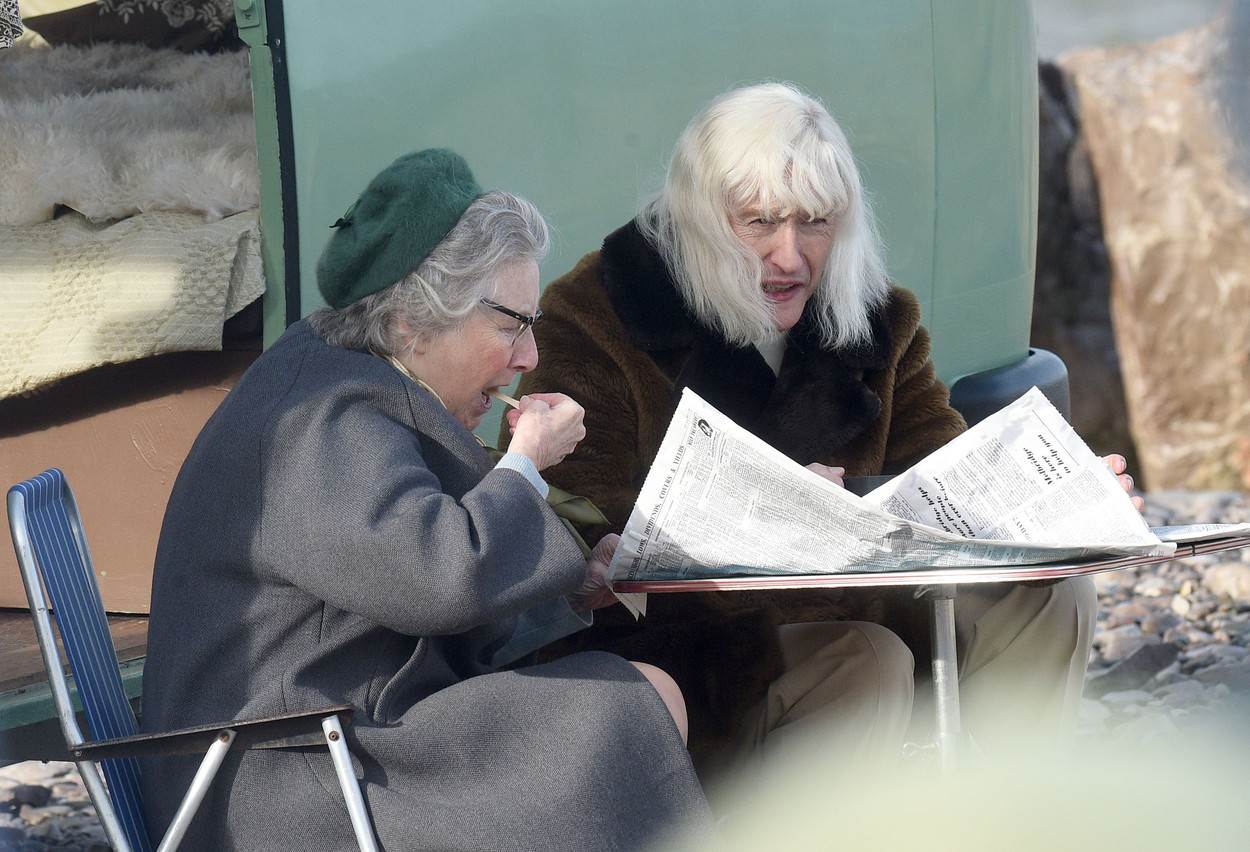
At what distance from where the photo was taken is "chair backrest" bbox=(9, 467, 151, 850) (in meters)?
2.05

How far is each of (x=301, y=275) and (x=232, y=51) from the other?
1517 millimetres

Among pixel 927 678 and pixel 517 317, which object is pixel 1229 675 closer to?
pixel 927 678

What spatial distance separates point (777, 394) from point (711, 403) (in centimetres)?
13

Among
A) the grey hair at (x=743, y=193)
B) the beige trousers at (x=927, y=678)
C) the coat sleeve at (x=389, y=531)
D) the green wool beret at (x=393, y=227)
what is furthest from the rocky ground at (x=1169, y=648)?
the green wool beret at (x=393, y=227)

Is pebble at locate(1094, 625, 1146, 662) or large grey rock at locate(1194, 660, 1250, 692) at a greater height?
large grey rock at locate(1194, 660, 1250, 692)

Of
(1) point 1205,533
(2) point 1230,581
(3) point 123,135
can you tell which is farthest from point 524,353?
(2) point 1230,581

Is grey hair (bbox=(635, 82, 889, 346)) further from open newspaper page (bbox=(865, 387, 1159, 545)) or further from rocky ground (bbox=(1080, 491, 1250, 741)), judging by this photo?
rocky ground (bbox=(1080, 491, 1250, 741))

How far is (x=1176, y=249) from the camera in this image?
808 cm

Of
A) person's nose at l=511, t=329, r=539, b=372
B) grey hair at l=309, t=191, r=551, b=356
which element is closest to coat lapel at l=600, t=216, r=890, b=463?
person's nose at l=511, t=329, r=539, b=372

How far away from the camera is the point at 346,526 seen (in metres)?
1.90

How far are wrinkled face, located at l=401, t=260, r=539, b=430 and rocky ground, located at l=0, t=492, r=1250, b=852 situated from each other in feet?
6.02

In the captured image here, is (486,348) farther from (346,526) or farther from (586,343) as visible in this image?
(586,343)

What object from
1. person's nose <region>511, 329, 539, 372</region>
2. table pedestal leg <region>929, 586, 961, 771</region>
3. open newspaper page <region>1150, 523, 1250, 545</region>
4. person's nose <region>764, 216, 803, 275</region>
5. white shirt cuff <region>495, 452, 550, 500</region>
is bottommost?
table pedestal leg <region>929, 586, 961, 771</region>

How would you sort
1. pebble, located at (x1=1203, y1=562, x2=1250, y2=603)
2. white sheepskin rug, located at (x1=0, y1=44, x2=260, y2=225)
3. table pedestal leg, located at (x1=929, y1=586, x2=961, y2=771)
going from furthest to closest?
pebble, located at (x1=1203, y1=562, x2=1250, y2=603), white sheepskin rug, located at (x1=0, y1=44, x2=260, y2=225), table pedestal leg, located at (x1=929, y1=586, x2=961, y2=771)
